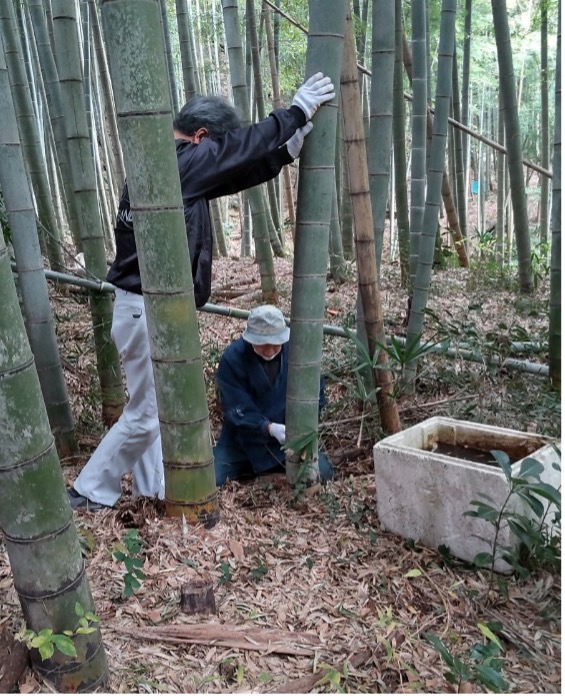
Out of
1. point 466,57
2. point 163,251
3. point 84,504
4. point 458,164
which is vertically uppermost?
point 466,57

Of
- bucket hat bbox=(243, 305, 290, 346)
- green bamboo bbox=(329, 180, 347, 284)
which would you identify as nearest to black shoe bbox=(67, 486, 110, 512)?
bucket hat bbox=(243, 305, 290, 346)

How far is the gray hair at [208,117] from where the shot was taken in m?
2.76

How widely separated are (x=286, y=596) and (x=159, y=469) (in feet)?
3.33

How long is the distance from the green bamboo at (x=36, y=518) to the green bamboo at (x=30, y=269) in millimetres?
1670

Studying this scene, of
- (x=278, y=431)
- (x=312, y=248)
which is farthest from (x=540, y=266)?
(x=312, y=248)

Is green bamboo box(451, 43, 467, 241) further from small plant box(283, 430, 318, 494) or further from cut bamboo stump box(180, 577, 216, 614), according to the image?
cut bamboo stump box(180, 577, 216, 614)

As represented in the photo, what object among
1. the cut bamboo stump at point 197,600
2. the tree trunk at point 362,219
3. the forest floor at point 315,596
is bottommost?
the forest floor at point 315,596

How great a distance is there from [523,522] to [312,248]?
127 centimetres

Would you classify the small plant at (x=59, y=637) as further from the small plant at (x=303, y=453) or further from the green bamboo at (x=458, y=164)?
the green bamboo at (x=458, y=164)

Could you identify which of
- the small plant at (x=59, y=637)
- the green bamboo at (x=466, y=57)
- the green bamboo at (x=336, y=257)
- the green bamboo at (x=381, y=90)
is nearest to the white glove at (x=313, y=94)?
the green bamboo at (x=381, y=90)

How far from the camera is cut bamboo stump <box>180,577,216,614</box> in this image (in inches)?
85.7

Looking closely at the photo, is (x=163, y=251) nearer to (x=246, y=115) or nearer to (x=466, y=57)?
(x=246, y=115)

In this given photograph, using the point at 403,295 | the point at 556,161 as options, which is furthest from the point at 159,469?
the point at 403,295

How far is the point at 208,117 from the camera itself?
2.76 m
